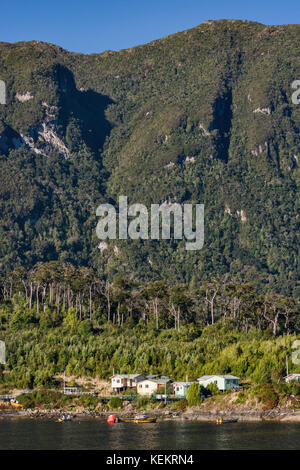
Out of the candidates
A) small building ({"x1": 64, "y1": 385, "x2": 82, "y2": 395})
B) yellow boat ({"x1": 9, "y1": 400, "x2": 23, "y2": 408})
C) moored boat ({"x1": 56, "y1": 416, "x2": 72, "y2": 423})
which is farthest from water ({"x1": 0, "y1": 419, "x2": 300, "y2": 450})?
small building ({"x1": 64, "y1": 385, "x2": 82, "y2": 395})

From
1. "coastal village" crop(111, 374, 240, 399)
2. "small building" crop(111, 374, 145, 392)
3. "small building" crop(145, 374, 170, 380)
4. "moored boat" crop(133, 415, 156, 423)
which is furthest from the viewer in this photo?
"small building" crop(145, 374, 170, 380)

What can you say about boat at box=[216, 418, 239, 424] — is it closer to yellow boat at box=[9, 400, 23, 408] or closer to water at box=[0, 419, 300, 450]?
water at box=[0, 419, 300, 450]

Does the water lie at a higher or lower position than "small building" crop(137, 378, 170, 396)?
lower

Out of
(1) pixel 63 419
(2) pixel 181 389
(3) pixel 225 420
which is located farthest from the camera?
(2) pixel 181 389

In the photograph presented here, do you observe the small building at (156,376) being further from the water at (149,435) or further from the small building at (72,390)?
the water at (149,435)

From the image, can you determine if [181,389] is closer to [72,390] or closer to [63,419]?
[72,390]

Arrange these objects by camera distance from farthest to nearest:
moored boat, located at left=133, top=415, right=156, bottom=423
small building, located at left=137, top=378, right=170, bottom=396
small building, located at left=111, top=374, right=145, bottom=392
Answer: small building, located at left=111, top=374, right=145, bottom=392 → small building, located at left=137, top=378, right=170, bottom=396 → moored boat, located at left=133, top=415, right=156, bottom=423

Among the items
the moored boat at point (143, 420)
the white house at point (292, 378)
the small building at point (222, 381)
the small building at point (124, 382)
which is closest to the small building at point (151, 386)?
the small building at point (124, 382)

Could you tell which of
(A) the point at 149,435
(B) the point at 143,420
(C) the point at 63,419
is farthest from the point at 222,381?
(A) the point at 149,435
